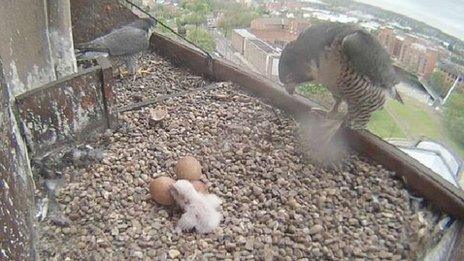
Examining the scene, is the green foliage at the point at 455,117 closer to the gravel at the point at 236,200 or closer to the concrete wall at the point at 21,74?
the gravel at the point at 236,200

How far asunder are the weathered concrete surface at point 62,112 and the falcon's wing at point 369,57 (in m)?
1.17

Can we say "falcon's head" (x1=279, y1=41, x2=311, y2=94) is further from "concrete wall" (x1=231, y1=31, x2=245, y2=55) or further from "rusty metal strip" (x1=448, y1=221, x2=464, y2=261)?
"rusty metal strip" (x1=448, y1=221, x2=464, y2=261)

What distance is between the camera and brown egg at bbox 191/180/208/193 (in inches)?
69.1

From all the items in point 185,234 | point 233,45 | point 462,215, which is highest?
point 233,45

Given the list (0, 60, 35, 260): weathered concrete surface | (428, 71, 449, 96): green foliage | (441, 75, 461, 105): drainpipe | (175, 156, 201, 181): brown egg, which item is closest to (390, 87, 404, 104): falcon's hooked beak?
(428, 71, 449, 96): green foliage

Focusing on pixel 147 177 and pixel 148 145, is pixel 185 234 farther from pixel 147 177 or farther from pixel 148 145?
pixel 148 145

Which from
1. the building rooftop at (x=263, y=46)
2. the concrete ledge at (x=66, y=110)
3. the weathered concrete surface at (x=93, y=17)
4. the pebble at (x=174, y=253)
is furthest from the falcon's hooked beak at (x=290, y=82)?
the weathered concrete surface at (x=93, y=17)

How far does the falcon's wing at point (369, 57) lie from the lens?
1948 mm

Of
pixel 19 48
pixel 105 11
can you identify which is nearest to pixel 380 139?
pixel 19 48

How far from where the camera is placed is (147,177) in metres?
1.88

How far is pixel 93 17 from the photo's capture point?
3.09 metres

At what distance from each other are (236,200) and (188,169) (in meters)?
0.24

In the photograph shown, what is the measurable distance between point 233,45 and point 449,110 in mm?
1397

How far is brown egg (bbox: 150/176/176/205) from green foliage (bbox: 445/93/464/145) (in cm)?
129
